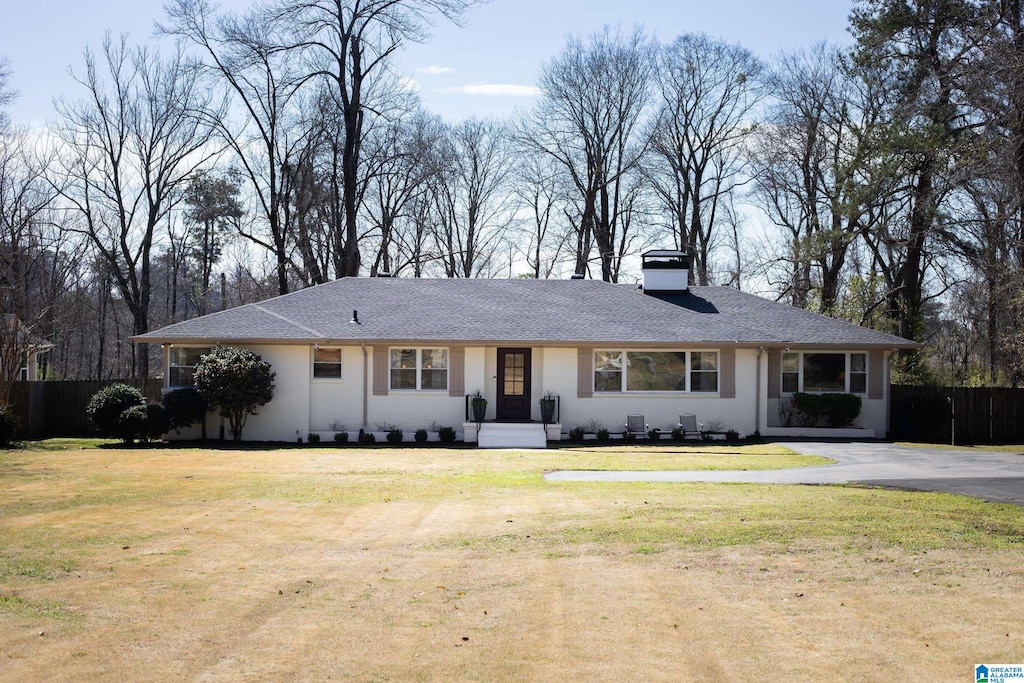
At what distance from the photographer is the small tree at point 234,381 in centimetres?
2314

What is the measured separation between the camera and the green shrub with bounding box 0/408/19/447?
22.1 meters

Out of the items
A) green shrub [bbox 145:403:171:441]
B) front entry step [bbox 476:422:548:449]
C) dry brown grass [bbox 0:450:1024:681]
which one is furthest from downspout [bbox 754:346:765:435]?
green shrub [bbox 145:403:171:441]

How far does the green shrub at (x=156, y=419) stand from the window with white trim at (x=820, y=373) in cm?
1712

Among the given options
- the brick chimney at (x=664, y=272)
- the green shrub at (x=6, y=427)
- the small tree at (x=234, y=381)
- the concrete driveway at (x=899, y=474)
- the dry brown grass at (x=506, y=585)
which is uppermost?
the brick chimney at (x=664, y=272)

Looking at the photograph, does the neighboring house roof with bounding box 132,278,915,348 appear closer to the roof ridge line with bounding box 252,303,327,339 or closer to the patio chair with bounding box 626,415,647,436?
the roof ridge line with bounding box 252,303,327,339

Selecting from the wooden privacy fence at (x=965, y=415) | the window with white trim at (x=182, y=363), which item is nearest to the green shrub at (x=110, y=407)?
the window with white trim at (x=182, y=363)

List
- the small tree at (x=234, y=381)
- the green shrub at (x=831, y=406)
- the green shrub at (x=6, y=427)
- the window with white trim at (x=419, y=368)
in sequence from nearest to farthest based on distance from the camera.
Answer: the green shrub at (x=6, y=427), the small tree at (x=234, y=381), the window with white trim at (x=419, y=368), the green shrub at (x=831, y=406)

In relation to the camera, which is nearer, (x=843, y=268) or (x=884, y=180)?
(x=884, y=180)

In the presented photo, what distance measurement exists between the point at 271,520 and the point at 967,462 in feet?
47.4

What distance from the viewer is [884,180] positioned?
29.8 meters

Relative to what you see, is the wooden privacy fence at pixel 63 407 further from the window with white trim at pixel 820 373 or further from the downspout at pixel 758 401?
the window with white trim at pixel 820 373

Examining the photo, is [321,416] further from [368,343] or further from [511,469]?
[511,469]

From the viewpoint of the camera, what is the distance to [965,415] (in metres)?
24.9

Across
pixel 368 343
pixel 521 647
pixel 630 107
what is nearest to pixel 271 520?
pixel 521 647
